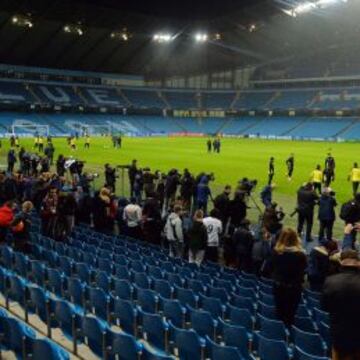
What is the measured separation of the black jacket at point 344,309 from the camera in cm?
525

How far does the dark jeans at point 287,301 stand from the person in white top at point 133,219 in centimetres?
718

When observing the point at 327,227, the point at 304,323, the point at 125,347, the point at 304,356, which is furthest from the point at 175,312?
the point at 327,227

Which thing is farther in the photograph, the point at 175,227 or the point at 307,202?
the point at 307,202

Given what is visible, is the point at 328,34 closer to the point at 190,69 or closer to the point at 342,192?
the point at 190,69

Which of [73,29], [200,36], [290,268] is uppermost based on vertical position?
[200,36]

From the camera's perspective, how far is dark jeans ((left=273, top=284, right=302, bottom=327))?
7.71m

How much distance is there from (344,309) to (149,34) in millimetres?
82920

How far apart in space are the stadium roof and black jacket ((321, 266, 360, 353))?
66.4m

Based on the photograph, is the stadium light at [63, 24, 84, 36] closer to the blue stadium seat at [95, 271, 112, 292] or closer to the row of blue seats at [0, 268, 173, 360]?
the row of blue seats at [0, 268, 173, 360]

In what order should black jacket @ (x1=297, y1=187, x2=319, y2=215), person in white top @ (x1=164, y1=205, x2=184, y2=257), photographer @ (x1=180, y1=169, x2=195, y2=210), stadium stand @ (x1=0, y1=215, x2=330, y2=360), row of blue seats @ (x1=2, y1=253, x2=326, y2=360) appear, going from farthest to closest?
1. photographer @ (x1=180, y1=169, x2=195, y2=210)
2. black jacket @ (x1=297, y1=187, x2=319, y2=215)
3. person in white top @ (x1=164, y1=205, x2=184, y2=257)
4. row of blue seats @ (x1=2, y1=253, x2=326, y2=360)
5. stadium stand @ (x1=0, y1=215, x2=330, y2=360)

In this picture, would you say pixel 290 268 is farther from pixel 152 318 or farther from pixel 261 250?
pixel 261 250

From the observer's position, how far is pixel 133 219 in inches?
581

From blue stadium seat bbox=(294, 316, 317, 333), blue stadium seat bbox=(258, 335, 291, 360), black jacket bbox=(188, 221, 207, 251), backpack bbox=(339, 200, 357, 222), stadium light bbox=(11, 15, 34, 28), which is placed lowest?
blue stadium seat bbox=(294, 316, 317, 333)

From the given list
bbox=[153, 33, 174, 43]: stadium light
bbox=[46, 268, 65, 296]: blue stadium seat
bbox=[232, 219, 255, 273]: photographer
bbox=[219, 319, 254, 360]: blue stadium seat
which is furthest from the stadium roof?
bbox=[219, 319, 254, 360]: blue stadium seat
